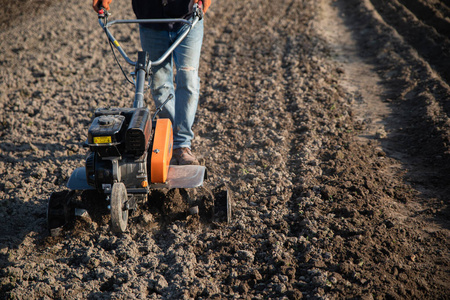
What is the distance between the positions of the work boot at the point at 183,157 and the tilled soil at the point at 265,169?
34 centimetres

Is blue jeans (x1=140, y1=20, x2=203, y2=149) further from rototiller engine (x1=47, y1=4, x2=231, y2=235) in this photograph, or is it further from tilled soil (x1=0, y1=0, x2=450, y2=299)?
tilled soil (x1=0, y1=0, x2=450, y2=299)

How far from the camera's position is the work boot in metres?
3.94

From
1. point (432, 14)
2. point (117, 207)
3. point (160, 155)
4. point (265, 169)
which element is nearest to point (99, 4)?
point (160, 155)

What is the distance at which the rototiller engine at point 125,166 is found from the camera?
278cm

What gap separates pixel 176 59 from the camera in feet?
12.8

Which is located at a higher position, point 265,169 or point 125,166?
point 125,166

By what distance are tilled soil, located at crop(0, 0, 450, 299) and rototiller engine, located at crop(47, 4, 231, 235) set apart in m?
0.27

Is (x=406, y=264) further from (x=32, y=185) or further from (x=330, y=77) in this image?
(x=330, y=77)

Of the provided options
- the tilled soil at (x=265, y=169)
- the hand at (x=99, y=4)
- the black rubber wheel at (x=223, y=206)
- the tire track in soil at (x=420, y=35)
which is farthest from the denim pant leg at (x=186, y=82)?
the tire track in soil at (x=420, y=35)

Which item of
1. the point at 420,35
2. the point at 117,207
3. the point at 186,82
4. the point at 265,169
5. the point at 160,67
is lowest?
the point at 265,169

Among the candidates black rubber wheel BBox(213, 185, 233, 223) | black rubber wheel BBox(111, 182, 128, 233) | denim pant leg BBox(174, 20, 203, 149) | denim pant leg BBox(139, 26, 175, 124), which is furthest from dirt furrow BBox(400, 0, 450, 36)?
black rubber wheel BBox(111, 182, 128, 233)

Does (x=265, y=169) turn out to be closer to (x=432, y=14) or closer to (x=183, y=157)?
(x=183, y=157)

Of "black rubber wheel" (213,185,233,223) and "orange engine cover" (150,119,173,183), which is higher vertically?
"orange engine cover" (150,119,173,183)

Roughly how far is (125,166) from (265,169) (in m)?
1.72
